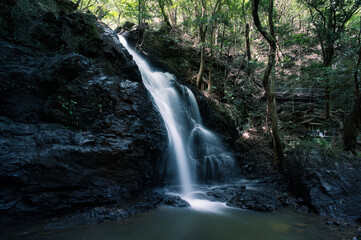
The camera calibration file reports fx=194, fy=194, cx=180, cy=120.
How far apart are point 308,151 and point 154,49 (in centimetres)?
1154

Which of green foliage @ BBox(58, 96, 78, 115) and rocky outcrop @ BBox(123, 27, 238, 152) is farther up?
rocky outcrop @ BBox(123, 27, 238, 152)

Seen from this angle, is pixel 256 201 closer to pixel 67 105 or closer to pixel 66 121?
pixel 66 121

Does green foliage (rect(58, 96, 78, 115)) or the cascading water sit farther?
the cascading water

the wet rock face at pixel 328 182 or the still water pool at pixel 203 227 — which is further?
the wet rock face at pixel 328 182

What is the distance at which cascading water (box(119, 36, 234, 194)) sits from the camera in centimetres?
814

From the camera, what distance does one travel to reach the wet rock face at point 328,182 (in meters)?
5.32

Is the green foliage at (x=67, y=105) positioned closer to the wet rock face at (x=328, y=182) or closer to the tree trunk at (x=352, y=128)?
the wet rock face at (x=328, y=182)

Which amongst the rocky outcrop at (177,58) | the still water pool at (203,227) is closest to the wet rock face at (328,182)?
the still water pool at (203,227)

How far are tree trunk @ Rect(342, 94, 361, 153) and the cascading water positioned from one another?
15.2ft

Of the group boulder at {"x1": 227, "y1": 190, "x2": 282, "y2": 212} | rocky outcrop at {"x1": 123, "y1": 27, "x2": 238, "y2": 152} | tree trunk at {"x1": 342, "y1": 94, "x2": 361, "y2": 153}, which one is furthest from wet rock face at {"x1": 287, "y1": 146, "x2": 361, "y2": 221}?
rocky outcrop at {"x1": 123, "y1": 27, "x2": 238, "y2": 152}

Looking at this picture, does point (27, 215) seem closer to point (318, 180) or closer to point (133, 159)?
point (133, 159)

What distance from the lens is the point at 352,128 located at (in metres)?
7.49

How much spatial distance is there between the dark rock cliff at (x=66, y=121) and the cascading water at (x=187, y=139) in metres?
1.42

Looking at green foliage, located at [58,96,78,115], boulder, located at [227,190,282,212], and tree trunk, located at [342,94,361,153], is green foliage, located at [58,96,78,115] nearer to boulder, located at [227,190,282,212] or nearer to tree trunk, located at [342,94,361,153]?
boulder, located at [227,190,282,212]
